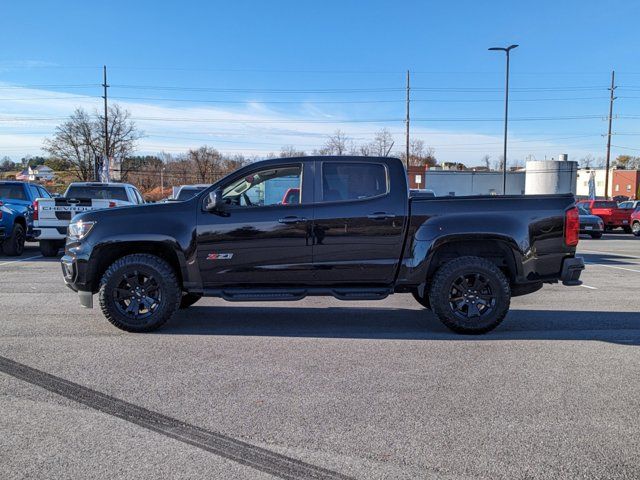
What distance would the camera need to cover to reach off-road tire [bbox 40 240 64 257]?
44.3 feet

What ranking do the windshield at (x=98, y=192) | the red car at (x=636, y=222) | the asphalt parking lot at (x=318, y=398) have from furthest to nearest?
the red car at (x=636, y=222), the windshield at (x=98, y=192), the asphalt parking lot at (x=318, y=398)

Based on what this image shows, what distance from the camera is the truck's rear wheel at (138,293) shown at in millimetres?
6090

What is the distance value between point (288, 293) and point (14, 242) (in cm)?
1084

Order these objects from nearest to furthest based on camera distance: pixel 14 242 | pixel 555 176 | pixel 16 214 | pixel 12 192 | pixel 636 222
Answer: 1. pixel 14 242
2. pixel 16 214
3. pixel 12 192
4. pixel 636 222
5. pixel 555 176

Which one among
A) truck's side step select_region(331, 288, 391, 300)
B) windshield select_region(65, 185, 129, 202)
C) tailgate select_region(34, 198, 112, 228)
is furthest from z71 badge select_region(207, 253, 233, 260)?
windshield select_region(65, 185, 129, 202)

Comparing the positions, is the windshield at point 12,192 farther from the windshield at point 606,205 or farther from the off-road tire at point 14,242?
the windshield at point 606,205

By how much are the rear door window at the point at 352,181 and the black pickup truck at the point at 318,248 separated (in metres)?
0.04

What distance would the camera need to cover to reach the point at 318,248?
6176 millimetres

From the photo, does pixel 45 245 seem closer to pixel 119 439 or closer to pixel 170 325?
pixel 170 325

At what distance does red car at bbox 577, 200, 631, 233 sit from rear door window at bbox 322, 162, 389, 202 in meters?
26.2

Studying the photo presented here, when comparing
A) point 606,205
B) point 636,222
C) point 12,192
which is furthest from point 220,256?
point 606,205

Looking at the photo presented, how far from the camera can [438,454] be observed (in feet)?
10.9

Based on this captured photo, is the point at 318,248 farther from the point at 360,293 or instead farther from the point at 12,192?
the point at 12,192

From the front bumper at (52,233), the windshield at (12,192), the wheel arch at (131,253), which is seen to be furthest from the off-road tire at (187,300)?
the windshield at (12,192)
